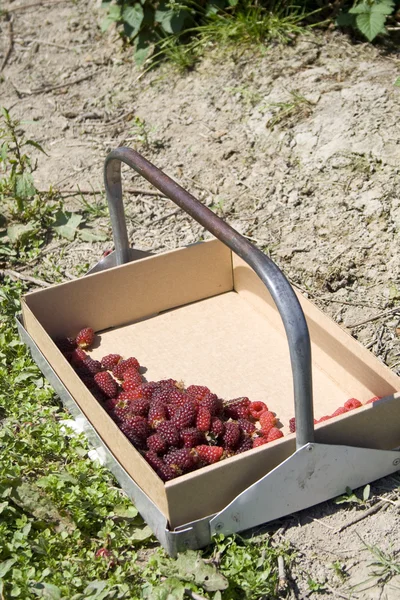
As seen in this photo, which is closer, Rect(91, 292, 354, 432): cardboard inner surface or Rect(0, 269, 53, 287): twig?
Rect(91, 292, 354, 432): cardboard inner surface

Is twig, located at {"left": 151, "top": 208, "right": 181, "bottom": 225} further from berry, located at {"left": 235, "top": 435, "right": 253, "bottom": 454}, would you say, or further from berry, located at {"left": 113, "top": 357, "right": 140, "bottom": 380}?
berry, located at {"left": 235, "top": 435, "right": 253, "bottom": 454}

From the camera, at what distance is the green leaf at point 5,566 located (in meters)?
1.88

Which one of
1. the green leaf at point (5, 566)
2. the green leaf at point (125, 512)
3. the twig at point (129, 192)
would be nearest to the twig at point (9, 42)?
the twig at point (129, 192)

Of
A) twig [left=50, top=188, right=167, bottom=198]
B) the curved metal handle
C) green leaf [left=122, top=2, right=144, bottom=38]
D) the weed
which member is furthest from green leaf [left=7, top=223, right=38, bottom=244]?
green leaf [left=122, top=2, right=144, bottom=38]

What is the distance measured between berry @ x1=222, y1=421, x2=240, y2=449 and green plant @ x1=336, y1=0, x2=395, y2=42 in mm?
2208

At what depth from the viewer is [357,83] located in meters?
3.60

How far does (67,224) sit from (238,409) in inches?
55.1

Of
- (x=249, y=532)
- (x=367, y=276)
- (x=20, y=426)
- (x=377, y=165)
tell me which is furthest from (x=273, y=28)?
(x=249, y=532)

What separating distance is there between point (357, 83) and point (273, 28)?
0.66 m

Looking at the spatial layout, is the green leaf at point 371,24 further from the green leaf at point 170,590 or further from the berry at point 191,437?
the green leaf at point 170,590

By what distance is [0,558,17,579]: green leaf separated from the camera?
6.16 ft

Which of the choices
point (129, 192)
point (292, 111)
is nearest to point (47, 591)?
point (129, 192)

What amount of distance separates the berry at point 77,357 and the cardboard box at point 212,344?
0.11 m

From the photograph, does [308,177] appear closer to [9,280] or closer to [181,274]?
[181,274]
